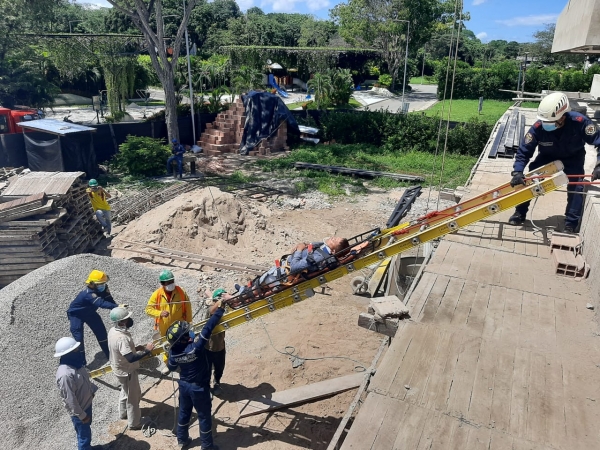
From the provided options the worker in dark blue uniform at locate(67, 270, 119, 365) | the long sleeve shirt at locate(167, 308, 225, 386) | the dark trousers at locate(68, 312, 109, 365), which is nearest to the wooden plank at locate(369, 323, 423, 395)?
the long sleeve shirt at locate(167, 308, 225, 386)

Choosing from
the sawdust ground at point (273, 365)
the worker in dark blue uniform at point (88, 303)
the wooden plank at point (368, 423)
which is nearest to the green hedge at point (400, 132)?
the sawdust ground at point (273, 365)

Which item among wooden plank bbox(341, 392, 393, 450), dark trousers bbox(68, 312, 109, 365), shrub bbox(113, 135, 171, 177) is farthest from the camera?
shrub bbox(113, 135, 171, 177)

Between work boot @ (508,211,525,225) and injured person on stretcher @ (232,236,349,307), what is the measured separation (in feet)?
11.7

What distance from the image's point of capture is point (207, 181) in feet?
55.2

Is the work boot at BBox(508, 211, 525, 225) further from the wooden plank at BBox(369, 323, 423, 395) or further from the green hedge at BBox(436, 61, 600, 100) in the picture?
the green hedge at BBox(436, 61, 600, 100)

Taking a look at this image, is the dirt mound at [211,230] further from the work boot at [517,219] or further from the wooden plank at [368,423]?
the wooden plank at [368,423]

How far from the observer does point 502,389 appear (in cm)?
414

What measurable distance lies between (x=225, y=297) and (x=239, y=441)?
6.03 ft

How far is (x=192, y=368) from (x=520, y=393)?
3.49m

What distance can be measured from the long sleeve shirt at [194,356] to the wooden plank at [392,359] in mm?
2086

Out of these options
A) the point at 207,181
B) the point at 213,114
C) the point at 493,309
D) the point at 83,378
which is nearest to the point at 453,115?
the point at 213,114

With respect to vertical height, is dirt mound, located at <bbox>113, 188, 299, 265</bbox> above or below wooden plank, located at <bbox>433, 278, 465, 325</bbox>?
below

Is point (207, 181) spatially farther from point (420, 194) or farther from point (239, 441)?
point (239, 441)

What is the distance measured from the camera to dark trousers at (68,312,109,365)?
6875 mm
